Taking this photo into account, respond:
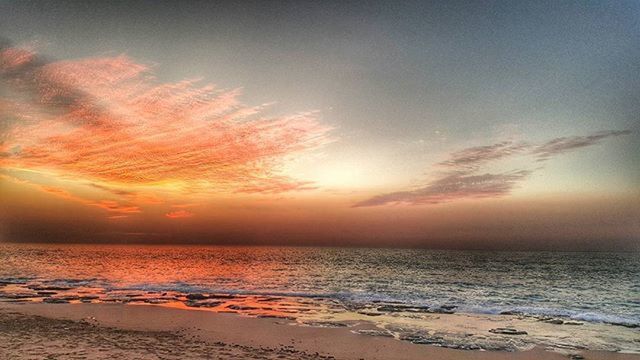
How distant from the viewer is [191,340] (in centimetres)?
1587

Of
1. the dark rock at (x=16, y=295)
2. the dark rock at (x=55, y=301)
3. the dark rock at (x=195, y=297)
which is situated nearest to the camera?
the dark rock at (x=55, y=301)

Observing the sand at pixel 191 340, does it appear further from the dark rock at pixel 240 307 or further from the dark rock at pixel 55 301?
the dark rock at pixel 55 301

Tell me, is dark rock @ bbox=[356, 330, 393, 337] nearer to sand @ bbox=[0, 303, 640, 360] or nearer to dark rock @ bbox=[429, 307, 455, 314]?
sand @ bbox=[0, 303, 640, 360]

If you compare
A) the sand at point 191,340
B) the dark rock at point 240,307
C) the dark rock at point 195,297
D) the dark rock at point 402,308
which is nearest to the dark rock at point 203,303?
the dark rock at point 240,307

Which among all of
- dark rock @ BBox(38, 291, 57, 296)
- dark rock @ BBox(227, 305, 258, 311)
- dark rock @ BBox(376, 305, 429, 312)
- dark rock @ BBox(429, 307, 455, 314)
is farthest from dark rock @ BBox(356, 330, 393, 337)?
dark rock @ BBox(38, 291, 57, 296)

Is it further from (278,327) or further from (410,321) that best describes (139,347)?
(410,321)

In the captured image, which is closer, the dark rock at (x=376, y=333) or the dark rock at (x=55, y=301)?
the dark rock at (x=376, y=333)

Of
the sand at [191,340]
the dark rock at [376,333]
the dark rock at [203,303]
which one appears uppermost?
the sand at [191,340]

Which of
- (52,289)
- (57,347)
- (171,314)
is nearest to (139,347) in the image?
(57,347)

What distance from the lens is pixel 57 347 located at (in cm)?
1375

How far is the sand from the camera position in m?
13.6

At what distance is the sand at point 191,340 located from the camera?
44.6 feet

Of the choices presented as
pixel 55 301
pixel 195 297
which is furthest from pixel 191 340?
pixel 55 301

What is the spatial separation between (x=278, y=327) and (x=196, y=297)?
1407 centimetres
